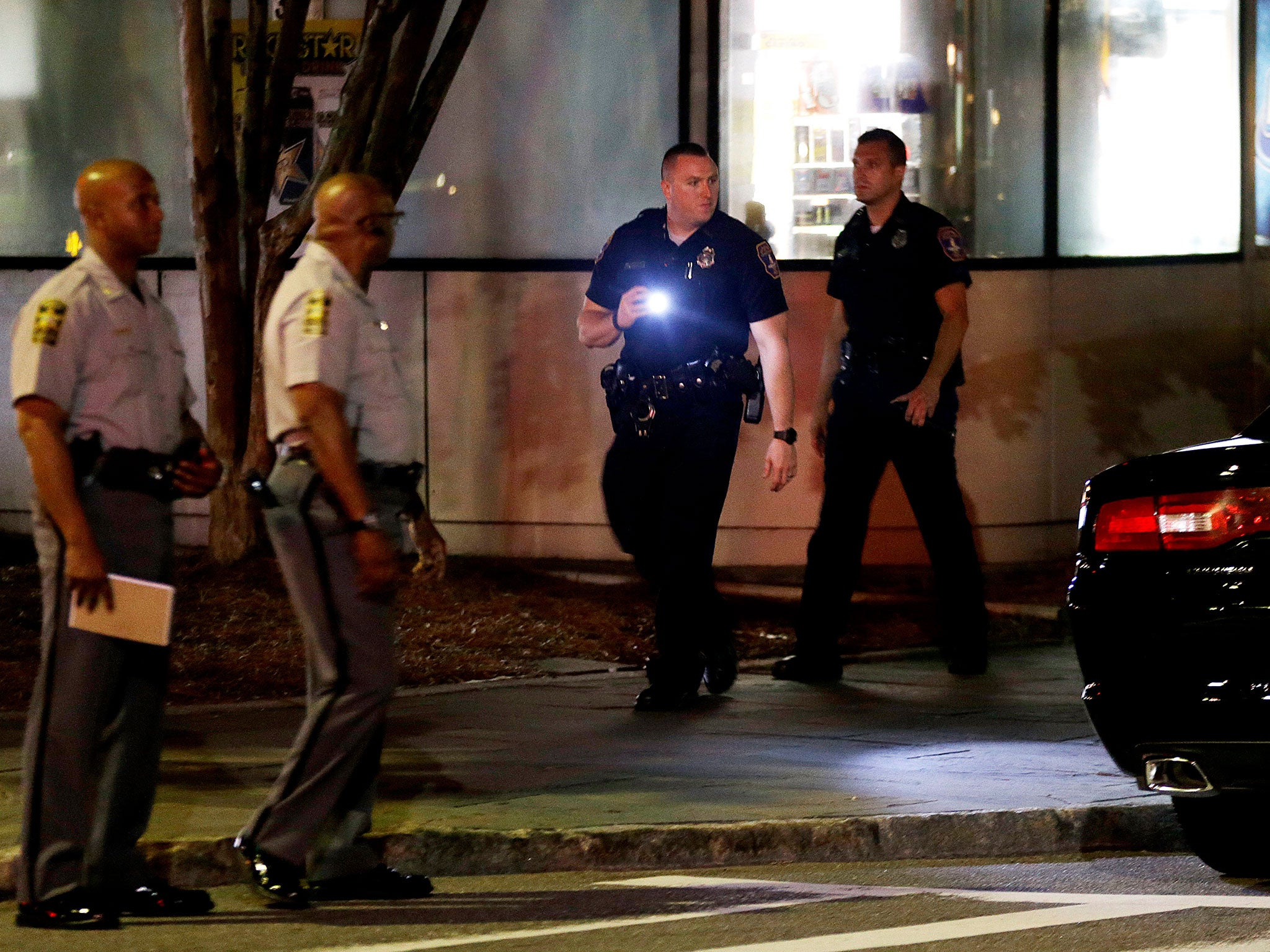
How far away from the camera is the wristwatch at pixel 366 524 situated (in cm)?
520

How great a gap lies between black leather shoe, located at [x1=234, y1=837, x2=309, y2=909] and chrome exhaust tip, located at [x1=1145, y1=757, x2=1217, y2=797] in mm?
2087

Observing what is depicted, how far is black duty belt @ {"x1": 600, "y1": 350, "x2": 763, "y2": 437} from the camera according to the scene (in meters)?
8.07

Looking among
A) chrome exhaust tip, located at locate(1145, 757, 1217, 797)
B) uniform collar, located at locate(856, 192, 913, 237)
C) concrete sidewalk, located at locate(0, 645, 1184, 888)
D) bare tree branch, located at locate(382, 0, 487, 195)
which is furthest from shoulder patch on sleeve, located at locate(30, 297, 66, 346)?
bare tree branch, located at locate(382, 0, 487, 195)

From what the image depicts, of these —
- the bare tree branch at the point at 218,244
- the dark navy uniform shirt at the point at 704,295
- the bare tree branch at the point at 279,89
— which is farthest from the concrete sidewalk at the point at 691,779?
the bare tree branch at the point at 279,89

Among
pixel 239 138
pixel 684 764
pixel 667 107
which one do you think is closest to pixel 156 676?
pixel 684 764

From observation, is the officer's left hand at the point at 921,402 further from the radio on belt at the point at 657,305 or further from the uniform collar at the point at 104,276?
the uniform collar at the point at 104,276

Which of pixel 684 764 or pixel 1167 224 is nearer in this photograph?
pixel 684 764

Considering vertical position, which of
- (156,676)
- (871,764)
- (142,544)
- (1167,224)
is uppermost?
(1167,224)

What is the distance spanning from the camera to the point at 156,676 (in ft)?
17.7

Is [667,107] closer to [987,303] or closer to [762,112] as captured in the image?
[762,112]

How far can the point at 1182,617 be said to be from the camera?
5.43 metres

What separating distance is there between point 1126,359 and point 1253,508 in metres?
7.19

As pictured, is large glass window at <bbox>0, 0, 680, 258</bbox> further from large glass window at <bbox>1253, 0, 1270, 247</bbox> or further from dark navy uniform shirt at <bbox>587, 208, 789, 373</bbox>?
dark navy uniform shirt at <bbox>587, 208, 789, 373</bbox>

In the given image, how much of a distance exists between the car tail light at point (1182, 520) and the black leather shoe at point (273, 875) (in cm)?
216
